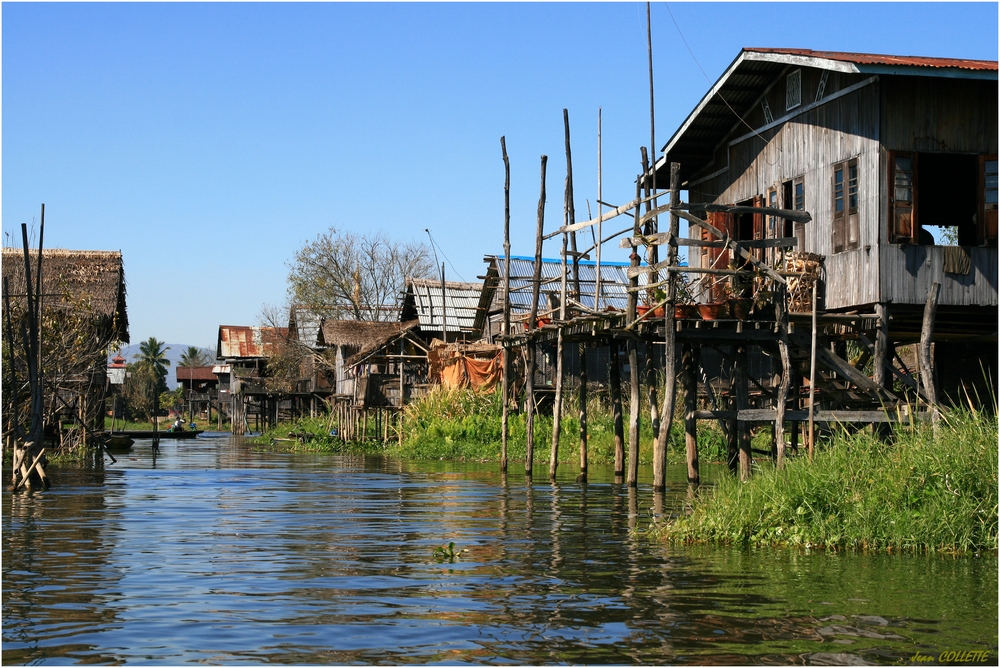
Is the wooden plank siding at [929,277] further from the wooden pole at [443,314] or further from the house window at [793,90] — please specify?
the wooden pole at [443,314]

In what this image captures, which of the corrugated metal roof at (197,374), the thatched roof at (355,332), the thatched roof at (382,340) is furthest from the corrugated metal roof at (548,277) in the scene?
the corrugated metal roof at (197,374)

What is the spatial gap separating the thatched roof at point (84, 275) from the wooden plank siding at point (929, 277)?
67.3ft

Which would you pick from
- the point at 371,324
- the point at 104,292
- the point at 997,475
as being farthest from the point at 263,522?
the point at 371,324

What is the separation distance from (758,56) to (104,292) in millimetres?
20068

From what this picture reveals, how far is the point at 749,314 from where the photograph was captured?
59.1 feet

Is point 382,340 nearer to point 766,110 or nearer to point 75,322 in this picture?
point 75,322

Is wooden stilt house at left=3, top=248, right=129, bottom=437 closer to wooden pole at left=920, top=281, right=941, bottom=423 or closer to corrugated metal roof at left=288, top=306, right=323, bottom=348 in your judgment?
wooden pole at left=920, top=281, right=941, bottom=423

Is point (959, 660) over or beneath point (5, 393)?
beneath

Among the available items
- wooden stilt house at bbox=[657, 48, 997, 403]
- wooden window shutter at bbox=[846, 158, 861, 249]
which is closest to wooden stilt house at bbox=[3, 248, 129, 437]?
wooden stilt house at bbox=[657, 48, 997, 403]

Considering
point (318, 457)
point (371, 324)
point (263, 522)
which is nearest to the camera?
point (263, 522)

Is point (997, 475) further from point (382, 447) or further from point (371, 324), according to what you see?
point (371, 324)

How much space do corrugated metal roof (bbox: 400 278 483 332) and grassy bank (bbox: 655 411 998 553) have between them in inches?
1049

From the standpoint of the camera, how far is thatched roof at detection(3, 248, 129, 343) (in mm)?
30594

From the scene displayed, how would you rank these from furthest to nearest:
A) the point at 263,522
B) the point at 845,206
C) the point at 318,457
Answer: the point at 318,457 < the point at 845,206 < the point at 263,522
